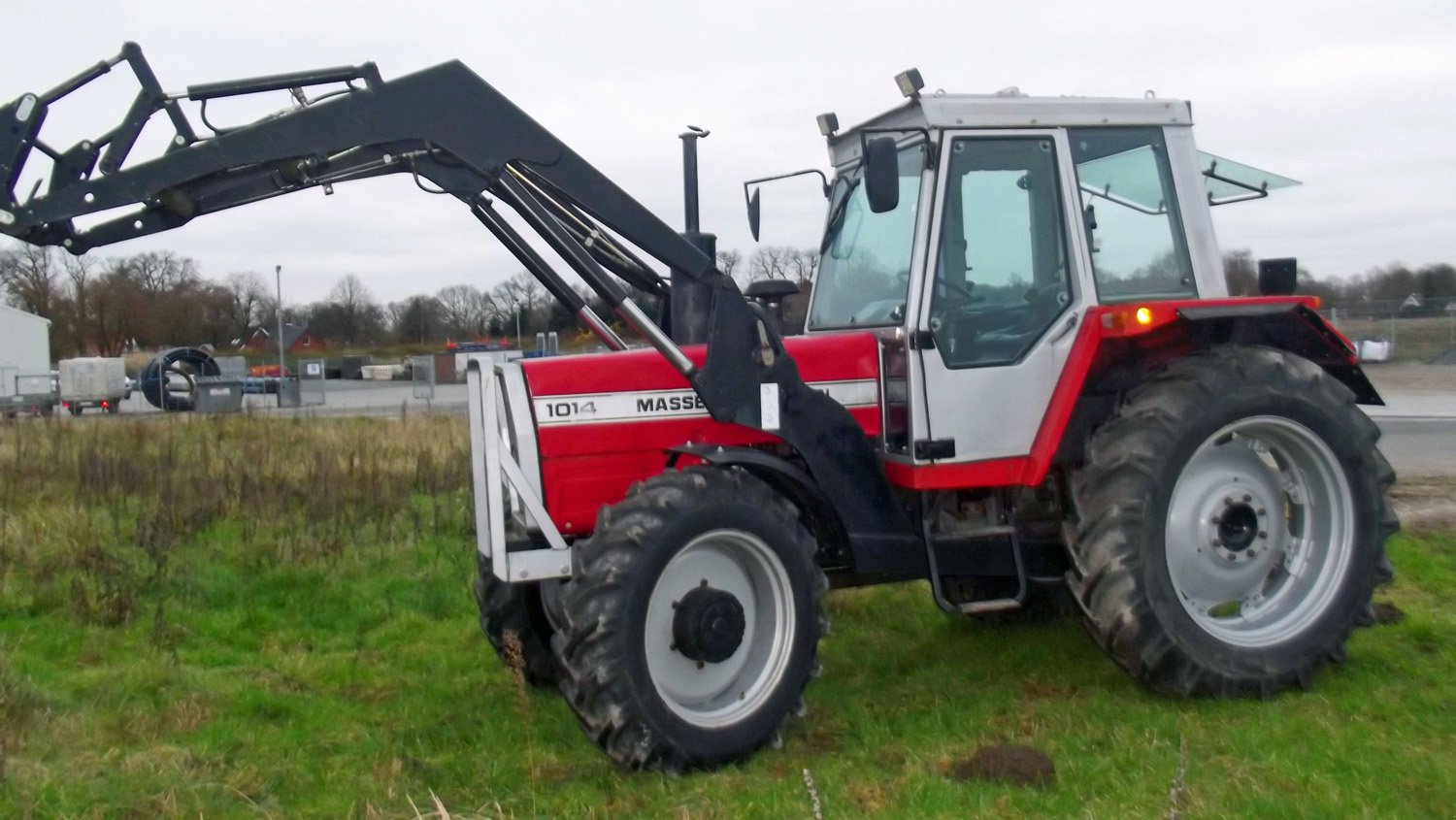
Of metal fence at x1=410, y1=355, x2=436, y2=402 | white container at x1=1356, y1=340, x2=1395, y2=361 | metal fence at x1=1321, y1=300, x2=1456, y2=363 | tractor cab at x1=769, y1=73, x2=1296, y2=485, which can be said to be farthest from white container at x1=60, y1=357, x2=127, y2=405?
white container at x1=1356, y1=340, x2=1395, y2=361

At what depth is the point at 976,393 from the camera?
5.47 m

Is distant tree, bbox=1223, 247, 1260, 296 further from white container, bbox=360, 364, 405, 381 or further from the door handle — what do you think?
white container, bbox=360, 364, 405, 381

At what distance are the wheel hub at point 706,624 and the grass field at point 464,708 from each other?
0.47 meters

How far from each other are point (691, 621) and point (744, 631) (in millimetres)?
249

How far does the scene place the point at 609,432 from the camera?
5.26 metres

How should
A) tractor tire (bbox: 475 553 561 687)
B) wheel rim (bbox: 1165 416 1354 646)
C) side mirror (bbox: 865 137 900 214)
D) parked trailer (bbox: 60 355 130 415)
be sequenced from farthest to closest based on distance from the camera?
parked trailer (bbox: 60 355 130 415)
tractor tire (bbox: 475 553 561 687)
wheel rim (bbox: 1165 416 1354 646)
side mirror (bbox: 865 137 900 214)

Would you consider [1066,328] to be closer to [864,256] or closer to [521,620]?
[864,256]

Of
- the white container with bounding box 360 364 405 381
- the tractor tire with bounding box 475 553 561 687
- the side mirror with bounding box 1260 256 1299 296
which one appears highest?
the side mirror with bounding box 1260 256 1299 296

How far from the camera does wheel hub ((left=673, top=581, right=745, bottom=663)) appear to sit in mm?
4898

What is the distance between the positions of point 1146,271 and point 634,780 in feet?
10.6

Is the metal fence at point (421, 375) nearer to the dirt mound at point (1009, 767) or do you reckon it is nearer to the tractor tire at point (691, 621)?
the tractor tire at point (691, 621)

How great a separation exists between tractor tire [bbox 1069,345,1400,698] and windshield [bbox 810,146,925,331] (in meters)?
1.12

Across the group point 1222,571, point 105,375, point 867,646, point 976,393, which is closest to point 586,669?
point 976,393

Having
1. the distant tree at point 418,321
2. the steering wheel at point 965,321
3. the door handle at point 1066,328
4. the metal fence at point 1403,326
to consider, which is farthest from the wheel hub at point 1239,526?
the distant tree at point 418,321
